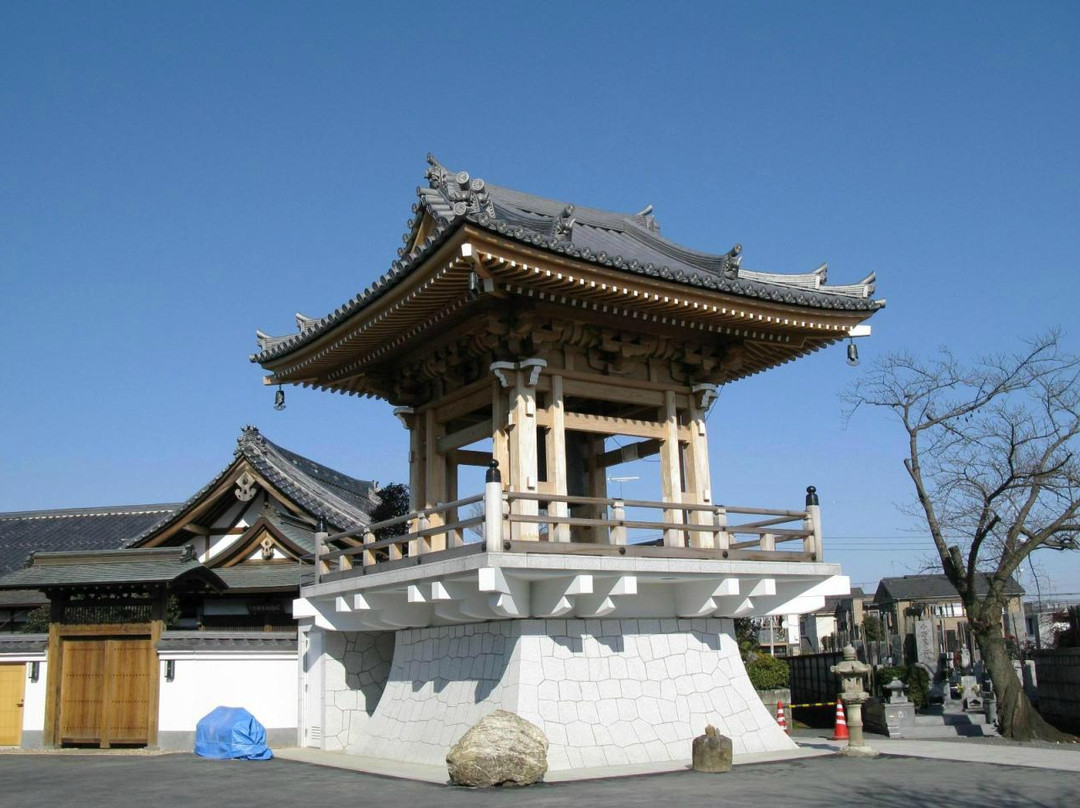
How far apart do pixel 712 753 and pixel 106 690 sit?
11907mm

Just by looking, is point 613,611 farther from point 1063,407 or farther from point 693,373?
point 1063,407

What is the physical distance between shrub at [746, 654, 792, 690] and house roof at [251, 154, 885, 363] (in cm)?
1157

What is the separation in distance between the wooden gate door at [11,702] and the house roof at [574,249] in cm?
839

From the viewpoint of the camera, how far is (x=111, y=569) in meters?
18.3

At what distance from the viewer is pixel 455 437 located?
15.0 metres

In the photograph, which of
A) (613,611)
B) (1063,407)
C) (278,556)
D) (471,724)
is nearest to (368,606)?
(471,724)

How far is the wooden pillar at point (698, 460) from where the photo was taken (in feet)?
47.3

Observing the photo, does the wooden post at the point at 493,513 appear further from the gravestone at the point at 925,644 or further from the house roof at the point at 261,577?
the gravestone at the point at 925,644

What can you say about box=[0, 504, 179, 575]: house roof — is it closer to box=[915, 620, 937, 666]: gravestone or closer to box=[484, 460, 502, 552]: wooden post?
box=[484, 460, 502, 552]: wooden post

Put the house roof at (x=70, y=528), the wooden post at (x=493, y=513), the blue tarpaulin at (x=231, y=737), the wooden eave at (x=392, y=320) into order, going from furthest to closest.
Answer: the house roof at (x=70, y=528) → the blue tarpaulin at (x=231, y=737) → the wooden eave at (x=392, y=320) → the wooden post at (x=493, y=513)

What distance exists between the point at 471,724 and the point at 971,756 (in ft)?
23.8

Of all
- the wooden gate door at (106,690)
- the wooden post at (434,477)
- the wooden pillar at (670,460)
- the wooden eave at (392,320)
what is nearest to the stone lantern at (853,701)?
the wooden pillar at (670,460)

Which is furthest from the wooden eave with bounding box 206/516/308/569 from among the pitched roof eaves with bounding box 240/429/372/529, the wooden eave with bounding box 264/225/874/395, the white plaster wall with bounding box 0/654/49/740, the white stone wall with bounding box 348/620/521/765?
the white stone wall with bounding box 348/620/521/765

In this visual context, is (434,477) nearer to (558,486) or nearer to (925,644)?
(558,486)
